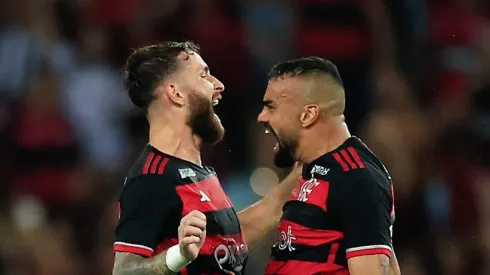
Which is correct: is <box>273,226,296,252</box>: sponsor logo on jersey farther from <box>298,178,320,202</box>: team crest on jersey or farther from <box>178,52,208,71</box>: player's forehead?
<box>178,52,208,71</box>: player's forehead

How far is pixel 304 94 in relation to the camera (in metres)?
4.33

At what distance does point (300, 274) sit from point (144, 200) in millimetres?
676

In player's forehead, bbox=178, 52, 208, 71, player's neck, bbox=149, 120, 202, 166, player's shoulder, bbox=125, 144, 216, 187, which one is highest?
player's forehead, bbox=178, 52, 208, 71

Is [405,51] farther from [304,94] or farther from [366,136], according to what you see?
[304,94]

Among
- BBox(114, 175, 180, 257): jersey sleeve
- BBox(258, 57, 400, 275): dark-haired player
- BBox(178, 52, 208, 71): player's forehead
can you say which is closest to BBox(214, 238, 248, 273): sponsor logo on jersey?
BBox(258, 57, 400, 275): dark-haired player

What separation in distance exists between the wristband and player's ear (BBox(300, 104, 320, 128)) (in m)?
0.80

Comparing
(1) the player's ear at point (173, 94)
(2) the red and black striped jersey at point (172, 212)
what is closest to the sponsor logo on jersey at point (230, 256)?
(2) the red and black striped jersey at point (172, 212)

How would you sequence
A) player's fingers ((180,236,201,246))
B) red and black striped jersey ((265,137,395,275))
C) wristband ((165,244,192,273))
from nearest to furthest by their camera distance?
player's fingers ((180,236,201,246))
wristband ((165,244,192,273))
red and black striped jersey ((265,137,395,275))

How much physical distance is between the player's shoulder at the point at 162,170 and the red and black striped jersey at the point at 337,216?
17.3 inches

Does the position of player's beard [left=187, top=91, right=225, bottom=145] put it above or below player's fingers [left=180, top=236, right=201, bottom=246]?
above

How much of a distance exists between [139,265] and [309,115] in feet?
3.09

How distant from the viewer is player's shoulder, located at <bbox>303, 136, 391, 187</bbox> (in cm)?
407

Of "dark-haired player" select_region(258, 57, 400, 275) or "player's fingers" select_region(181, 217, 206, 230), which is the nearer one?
"player's fingers" select_region(181, 217, 206, 230)

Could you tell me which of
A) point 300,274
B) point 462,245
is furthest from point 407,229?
point 300,274
